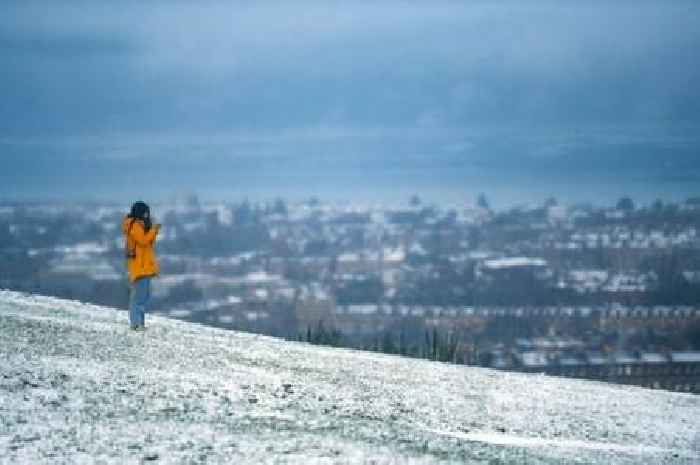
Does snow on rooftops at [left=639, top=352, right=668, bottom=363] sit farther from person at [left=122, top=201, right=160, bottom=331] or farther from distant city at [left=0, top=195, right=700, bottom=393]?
person at [left=122, top=201, right=160, bottom=331]

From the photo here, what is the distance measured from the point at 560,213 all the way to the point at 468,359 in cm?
11161

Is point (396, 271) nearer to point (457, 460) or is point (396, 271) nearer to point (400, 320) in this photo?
point (400, 320)

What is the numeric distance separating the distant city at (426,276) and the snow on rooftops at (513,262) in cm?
39

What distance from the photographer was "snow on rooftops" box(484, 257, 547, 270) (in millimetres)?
95438

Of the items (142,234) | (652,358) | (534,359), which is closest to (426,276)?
(534,359)

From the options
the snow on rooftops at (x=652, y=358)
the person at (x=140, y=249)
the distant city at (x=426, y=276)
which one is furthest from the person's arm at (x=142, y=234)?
the snow on rooftops at (x=652, y=358)

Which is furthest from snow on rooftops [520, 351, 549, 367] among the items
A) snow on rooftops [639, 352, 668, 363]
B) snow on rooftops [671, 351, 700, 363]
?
snow on rooftops [671, 351, 700, 363]

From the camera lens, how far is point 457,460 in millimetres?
11516

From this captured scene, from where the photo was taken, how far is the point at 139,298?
17.7 meters

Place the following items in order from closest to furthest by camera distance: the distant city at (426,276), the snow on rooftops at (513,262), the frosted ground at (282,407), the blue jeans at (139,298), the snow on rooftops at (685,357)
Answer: the frosted ground at (282,407) → the blue jeans at (139,298) → the snow on rooftops at (685,357) → the distant city at (426,276) → the snow on rooftops at (513,262)

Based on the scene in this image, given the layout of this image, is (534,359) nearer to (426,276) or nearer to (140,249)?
(140,249)

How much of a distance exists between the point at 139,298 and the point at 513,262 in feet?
272

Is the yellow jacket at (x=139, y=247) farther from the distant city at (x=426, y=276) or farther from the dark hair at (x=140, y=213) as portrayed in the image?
the distant city at (x=426, y=276)

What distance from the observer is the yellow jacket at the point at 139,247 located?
16922mm
